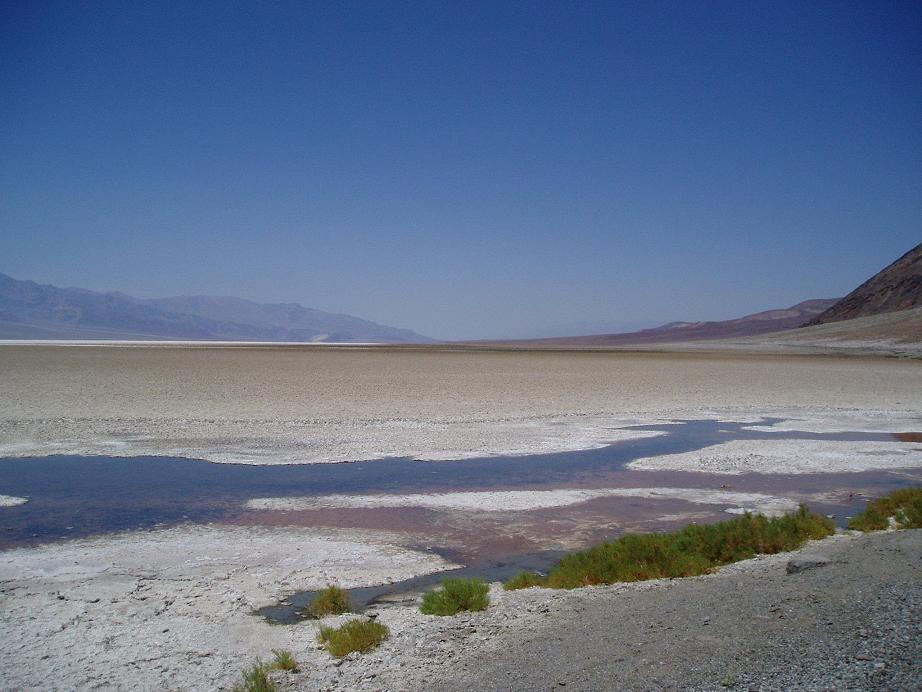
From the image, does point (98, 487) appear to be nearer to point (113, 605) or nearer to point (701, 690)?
point (113, 605)

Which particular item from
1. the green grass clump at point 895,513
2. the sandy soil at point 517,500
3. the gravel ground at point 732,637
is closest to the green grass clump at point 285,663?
the gravel ground at point 732,637

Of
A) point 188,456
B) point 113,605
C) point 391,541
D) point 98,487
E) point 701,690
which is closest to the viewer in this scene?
point 701,690

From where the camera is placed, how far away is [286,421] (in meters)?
21.7

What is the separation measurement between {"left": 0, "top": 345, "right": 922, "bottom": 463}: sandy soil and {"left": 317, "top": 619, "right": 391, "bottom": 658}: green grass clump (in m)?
9.69

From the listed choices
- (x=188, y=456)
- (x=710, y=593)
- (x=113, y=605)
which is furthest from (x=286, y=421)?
(x=710, y=593)

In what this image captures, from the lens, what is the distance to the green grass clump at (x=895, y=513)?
31.8ft

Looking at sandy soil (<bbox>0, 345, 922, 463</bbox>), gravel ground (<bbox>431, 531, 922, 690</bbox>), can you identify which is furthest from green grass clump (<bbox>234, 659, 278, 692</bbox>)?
sandy soil (<bbox>0, 345, 922, 463</bbox>)

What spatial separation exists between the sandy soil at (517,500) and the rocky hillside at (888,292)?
11352 cm

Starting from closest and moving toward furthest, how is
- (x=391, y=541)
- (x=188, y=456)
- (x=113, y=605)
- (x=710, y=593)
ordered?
(x=710, y=593) < (x=113, y=605) < (x=391, y=541) < (x=188, y=456)

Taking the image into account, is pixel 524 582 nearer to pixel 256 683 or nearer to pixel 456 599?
pixel 456 599

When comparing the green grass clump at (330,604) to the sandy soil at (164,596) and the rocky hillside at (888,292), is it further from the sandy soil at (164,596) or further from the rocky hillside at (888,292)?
the rocky hillside at (888,292)

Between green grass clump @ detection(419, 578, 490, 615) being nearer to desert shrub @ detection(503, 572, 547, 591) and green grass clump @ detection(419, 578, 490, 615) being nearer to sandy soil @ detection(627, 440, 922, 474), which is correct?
desert shrub @ detection(503, 572, 547, 591)

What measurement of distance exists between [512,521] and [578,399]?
1830 centimetres

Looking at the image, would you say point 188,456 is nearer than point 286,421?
Yes
